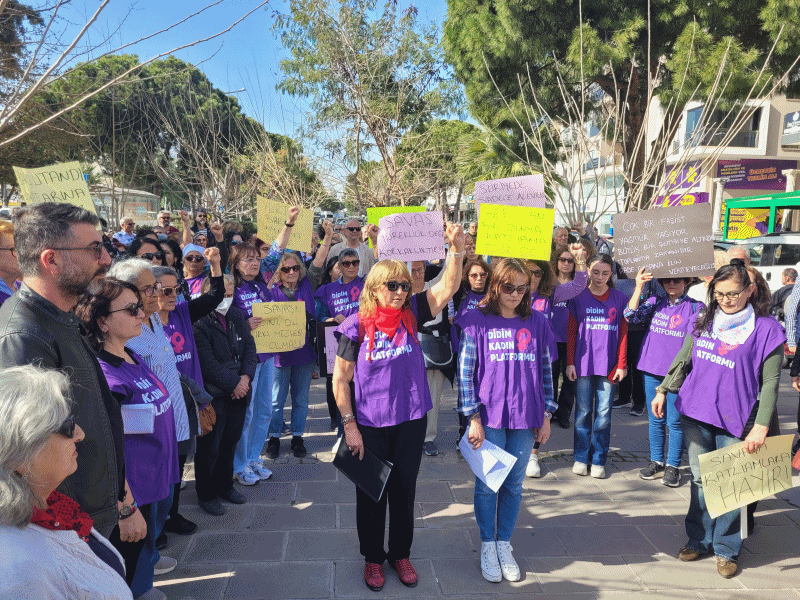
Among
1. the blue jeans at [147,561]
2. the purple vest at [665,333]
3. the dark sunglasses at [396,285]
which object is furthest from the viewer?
the purple vest at [665,333]

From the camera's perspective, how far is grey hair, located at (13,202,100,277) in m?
2.07

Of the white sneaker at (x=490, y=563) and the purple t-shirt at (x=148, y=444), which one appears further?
the white sneaker at (x=490, y=563)

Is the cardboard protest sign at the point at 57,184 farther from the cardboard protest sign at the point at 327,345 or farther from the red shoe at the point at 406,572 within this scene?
the red shoe at the point at 406,572

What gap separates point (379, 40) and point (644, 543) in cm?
1124

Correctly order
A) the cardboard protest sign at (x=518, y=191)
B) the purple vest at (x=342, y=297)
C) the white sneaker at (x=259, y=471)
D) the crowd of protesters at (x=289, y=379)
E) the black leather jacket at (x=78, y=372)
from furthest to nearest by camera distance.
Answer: the purple vest at (x=342, y=297) < the cardboard protest sign at (x=518, y=191) < the white sneaker at (x=259, y=471) < the black leather jacket at (x=78, y=372) < the crowd of protesters at (x=289, y=379)

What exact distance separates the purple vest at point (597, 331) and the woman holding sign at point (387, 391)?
202cm

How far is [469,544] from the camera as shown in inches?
150

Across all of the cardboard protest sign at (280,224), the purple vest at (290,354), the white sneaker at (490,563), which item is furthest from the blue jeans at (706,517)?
the cardboard protest sign at (280,224)

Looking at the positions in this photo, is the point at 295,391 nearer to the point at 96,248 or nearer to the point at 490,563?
the point at 490,563

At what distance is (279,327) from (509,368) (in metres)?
2.25

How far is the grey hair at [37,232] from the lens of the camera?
6.79 feet

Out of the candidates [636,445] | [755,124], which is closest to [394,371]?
[636,445]

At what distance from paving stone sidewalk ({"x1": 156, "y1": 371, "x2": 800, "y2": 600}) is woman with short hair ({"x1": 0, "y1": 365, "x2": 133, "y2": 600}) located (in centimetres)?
204

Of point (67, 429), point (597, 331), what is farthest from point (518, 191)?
point (67, 429)
